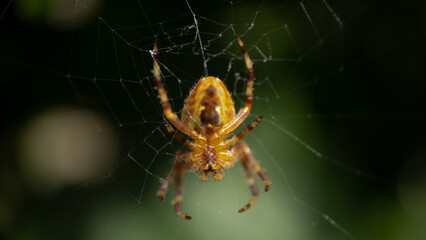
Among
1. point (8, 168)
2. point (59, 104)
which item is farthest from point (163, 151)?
point (8, 168)

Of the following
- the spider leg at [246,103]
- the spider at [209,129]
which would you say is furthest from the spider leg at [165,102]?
the spider leg at [246,103]

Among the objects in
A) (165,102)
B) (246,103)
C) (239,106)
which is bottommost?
(165,102)

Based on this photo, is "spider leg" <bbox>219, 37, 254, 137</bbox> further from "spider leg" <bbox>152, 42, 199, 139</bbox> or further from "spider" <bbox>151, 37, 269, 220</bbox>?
"spider leg" <bbox>152, 42, 199, 139</bbox>

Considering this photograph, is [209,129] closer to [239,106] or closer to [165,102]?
[165,102]

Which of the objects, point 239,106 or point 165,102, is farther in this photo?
point 239,106

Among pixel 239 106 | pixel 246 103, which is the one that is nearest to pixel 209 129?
pixel 246 103

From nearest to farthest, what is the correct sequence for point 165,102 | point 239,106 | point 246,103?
point 165,102 < point 246,103 < point 239,106

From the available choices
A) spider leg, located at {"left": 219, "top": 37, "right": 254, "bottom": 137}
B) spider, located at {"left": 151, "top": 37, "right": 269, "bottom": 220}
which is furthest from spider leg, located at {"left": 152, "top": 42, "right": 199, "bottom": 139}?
spider leg, located at {"left": 219, "top": 37, "right": 254, "bottom": 137}

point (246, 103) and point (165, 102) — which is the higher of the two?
point (246, 103)
